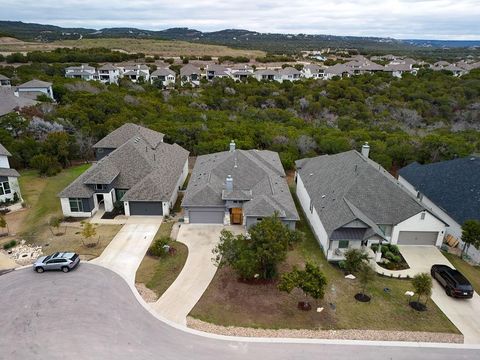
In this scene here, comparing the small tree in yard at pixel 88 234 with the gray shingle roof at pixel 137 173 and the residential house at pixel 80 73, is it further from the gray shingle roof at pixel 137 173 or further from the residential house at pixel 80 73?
the residential house at pixel 80 73

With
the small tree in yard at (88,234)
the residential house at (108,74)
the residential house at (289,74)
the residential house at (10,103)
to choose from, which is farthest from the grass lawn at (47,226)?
the residential house at (289,74)

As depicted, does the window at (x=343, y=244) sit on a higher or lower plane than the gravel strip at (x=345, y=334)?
higher

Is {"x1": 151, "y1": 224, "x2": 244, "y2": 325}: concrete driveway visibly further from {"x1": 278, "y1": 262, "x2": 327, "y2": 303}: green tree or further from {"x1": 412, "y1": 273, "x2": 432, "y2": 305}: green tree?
{"x1": 412, "y1": 273, "x2": 432, "y2": 305}: green tree

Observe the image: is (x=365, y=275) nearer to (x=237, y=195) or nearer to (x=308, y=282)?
(x=308, y=282)

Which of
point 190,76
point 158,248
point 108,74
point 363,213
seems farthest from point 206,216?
point 108,74

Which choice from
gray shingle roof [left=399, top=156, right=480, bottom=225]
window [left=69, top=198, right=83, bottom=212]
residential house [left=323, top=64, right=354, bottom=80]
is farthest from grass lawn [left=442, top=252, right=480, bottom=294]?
residential house [left=323, top=64, right=354, bottom=80]

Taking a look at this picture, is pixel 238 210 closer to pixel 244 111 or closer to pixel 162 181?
pixel 162 181
